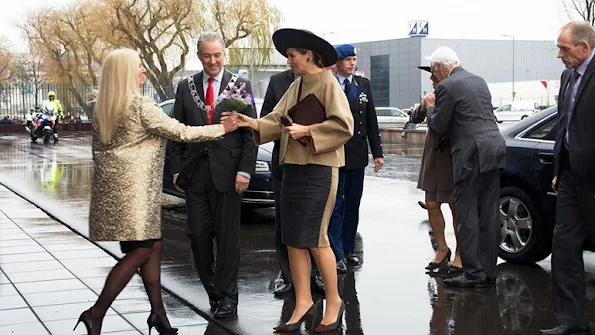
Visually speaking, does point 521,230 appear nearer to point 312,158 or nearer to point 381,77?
point 312,158

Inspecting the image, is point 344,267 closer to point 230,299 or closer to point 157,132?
point 230,299

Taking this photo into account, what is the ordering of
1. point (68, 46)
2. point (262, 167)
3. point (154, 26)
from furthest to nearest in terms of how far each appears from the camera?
point (68, 46) → point (154, 26) → point (262, 167)

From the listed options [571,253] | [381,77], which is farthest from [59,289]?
[381,77]

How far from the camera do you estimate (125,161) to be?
18.2ft

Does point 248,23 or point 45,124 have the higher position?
point 248,23

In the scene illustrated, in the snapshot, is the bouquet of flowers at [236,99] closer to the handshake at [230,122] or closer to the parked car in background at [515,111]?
the handshake at [230,122]

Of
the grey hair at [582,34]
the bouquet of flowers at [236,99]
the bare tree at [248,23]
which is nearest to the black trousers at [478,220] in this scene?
the grey hair at [582,34]

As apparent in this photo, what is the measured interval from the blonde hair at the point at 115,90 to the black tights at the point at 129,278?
76cm

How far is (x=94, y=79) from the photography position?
191 ft

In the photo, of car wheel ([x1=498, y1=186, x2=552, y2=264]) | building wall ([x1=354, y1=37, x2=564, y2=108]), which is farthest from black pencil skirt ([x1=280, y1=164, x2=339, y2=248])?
building wall ([x1=354, y1=37, x2=564, y2=108])

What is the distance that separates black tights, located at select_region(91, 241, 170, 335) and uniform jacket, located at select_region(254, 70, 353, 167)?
1027mm

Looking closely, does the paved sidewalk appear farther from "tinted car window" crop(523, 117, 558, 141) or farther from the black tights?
"tinted car window" crop(523, 117, 558, 141)

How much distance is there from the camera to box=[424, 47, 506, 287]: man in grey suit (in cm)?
709

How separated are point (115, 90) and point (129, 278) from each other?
1179 mm
